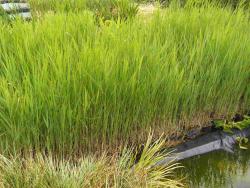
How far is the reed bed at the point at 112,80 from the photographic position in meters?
2.09

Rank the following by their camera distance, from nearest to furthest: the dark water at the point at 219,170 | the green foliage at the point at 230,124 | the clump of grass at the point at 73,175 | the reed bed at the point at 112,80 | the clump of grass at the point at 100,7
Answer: the clump of grass at the point at 73,175 → the reed bed at the point at 112,80 → the dark water at the point at 219,170 → the green foliage at the point at 230,124 → the clump of grass at the point at 100,7

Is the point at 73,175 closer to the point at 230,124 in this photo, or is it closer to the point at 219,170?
the point at 219,170

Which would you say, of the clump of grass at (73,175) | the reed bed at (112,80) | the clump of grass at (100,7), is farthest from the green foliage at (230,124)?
the clump of grass at (100,7)

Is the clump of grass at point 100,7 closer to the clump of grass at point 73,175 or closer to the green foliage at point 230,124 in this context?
the green foliage at point 230,124

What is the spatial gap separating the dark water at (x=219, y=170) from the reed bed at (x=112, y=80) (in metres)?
0.27

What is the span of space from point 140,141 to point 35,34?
947mm

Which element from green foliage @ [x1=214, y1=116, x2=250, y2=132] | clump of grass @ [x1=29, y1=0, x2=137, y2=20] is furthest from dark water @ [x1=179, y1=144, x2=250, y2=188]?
clump of grass @ [x1=29, y1=0, x2=137, y2=20]

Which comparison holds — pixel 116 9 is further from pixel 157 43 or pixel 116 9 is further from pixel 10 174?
pixel 10 174

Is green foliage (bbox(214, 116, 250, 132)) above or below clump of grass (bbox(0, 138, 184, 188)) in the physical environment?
below

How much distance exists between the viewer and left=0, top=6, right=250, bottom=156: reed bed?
2.09 m

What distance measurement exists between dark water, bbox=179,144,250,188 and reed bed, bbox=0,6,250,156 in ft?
0.87

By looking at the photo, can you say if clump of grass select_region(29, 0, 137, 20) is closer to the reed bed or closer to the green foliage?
the reed bed

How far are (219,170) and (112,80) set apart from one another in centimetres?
85

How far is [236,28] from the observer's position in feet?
9.82
